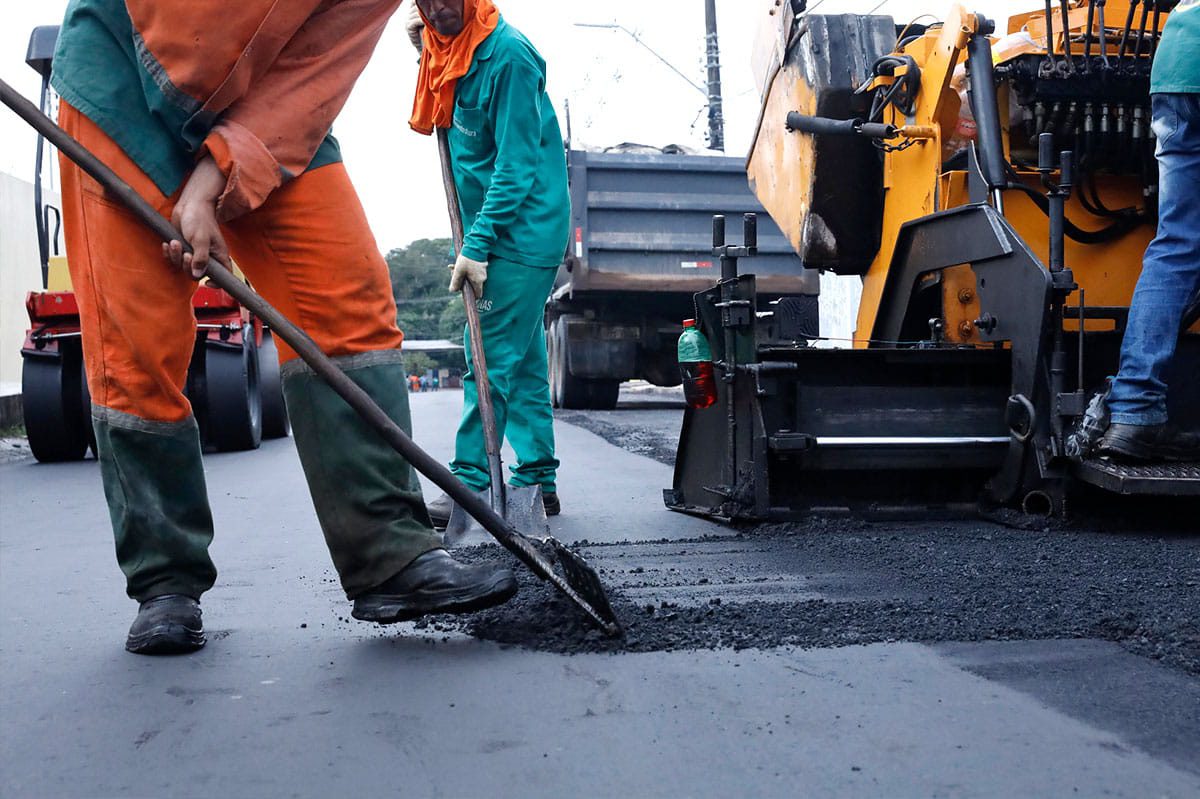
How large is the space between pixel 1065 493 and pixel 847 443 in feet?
2.29

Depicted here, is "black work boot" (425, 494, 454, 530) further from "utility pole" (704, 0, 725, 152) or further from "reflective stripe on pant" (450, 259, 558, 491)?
"utility pole" (704, 0, 725, 152)

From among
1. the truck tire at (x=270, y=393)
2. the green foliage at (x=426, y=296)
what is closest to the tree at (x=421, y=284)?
the green foliage at (x=426, y=296)

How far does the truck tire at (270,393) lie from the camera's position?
10844 mm

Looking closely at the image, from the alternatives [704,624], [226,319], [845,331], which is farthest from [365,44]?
[845,331]

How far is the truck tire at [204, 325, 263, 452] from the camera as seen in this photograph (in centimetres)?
955

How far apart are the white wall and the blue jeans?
17.6 metres

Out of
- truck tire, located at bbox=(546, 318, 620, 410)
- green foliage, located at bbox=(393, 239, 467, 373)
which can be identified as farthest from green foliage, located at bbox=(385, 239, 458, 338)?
truck tire, located at bbox=(546, 318, 620, 410)

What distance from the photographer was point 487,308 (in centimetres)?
482

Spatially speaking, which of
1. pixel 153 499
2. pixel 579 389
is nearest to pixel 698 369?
pixel 153 499

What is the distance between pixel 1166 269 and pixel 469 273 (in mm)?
2282

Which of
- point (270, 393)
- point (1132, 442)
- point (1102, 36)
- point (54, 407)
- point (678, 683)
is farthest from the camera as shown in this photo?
point (270, 393)

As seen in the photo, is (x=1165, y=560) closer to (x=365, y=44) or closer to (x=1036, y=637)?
(x=1036, y=637)

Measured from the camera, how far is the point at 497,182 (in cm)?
472

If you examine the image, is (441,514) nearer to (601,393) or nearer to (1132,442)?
(1132,442)
